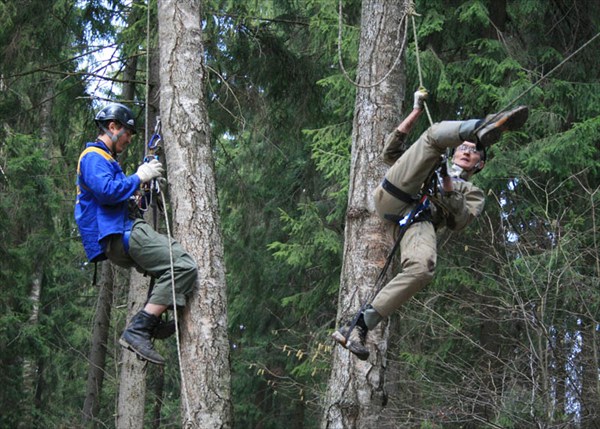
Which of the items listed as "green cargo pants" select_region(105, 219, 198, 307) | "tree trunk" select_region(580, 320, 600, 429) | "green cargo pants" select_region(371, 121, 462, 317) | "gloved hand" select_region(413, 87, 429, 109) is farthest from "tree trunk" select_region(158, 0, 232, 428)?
"tree trunk" select_region(580, 320, 600, 429)

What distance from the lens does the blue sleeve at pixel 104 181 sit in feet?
18.4

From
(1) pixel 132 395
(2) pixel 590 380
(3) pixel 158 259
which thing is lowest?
(1) pixel 132 395

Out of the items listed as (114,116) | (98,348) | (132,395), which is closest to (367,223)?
(114,116)

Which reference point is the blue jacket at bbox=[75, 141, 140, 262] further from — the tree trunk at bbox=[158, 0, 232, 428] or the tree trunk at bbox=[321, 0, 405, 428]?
the tree trunk at bbox=[321, 0, 405, 428]

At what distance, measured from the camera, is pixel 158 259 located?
568 centimetres

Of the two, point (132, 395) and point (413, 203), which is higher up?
point (413, 203)

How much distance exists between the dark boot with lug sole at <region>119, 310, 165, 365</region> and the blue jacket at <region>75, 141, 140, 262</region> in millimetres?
580

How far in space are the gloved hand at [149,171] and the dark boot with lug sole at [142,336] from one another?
92 cm

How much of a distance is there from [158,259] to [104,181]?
0.63 meters

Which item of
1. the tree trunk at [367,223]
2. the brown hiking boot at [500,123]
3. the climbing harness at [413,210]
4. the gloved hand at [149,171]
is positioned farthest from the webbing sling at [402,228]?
the gloved hand at [149,171]

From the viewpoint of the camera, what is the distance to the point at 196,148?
601 cm

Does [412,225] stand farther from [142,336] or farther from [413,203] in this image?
[142,336]

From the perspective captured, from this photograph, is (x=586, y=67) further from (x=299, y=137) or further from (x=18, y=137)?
(x=18, y=137)

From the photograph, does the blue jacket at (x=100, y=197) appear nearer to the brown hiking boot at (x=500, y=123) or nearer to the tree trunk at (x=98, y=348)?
the brown hiking boot at (x=500, y=123)
